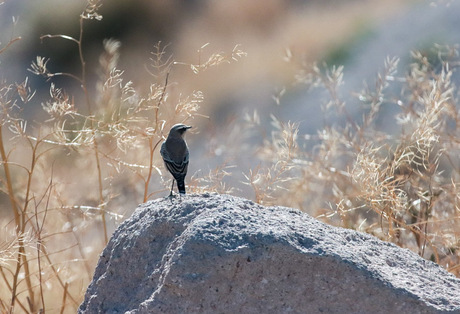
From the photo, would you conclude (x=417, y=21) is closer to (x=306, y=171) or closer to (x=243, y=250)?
(x=306, y=171)

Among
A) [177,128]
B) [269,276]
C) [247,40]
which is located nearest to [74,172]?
[177,128]

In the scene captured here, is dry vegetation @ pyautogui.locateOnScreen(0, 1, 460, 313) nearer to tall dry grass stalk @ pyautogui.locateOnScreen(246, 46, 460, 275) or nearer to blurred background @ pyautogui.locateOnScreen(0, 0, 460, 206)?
tall dry grass stalk @ pyautogui.locateOnScreen(246, 46, 460, 275)

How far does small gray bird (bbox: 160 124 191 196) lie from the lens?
4184 millimetres

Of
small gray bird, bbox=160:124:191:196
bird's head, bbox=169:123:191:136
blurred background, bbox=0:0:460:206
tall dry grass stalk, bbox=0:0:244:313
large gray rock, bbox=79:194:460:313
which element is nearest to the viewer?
large gray rock, bbox=79:194:460:313

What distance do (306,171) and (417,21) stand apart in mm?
10588

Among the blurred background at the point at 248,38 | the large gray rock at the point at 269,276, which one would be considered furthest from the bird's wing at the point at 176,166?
the blurred background at the point at 248,38

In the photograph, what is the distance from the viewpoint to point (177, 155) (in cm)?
429

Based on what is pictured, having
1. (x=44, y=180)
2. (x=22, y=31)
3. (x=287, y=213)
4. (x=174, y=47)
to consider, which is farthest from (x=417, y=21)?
(x=287, y=213)

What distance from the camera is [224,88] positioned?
48.3 feet

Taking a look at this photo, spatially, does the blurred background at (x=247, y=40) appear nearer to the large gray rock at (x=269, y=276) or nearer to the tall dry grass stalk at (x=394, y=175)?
the tall dry grass stalk at (x=394, y=175)

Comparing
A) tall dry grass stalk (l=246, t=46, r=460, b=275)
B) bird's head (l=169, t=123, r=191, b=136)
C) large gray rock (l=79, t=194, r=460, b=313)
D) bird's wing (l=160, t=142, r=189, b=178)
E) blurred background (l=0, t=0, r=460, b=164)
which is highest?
blurred background (l=0, t=0, r=460, b=164)

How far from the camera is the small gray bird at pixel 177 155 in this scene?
13.7 ft

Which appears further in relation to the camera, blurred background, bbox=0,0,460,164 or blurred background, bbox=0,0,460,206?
blurred background, bbox=0,0,460,164

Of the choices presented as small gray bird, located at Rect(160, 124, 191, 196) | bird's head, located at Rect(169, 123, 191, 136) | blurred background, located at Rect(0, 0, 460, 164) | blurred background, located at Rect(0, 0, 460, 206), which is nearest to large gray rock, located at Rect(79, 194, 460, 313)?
small gray bird, located at Rect(160, 124, 191, 196)
